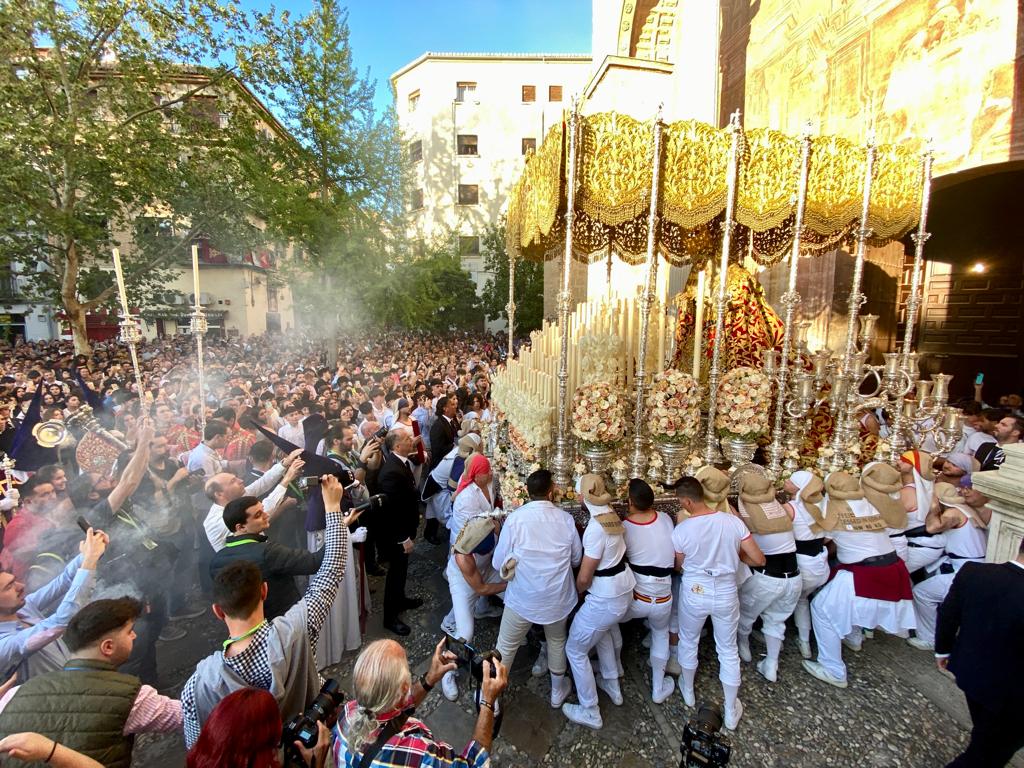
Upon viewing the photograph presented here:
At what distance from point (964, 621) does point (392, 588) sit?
430cm

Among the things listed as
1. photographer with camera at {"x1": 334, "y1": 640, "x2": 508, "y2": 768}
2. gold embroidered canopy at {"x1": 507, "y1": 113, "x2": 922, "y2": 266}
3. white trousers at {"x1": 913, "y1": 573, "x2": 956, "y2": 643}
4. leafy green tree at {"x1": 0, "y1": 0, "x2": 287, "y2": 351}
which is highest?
leafy green tree at {"x1": 0, "y1": 0, "x2": 287, "y2": 351}

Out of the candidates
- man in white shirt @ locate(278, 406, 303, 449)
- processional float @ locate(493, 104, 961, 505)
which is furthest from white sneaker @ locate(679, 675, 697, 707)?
man in white shirt @ locate(278, 406, 303, 449)

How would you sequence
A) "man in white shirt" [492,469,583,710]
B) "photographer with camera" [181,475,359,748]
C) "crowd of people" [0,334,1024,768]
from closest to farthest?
"crowd of people" [0,334,1024,768] < "photographer with camera" [181,475,359,748] < "man in white shirt" [492,469,583,710]

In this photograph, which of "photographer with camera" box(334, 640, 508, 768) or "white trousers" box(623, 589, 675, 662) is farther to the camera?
"white trousers" box(623, 589, 675, 662)

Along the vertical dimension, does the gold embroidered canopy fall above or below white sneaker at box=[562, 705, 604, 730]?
above

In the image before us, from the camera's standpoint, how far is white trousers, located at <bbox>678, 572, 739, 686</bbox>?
359 cm

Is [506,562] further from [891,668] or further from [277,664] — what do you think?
[891,668]

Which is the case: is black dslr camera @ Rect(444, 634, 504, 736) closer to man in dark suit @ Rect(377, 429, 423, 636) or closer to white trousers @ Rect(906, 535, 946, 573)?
man in dark suit @ Rect(377, 429, 423, 636)

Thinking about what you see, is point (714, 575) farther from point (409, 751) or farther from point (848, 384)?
point (848, 384)

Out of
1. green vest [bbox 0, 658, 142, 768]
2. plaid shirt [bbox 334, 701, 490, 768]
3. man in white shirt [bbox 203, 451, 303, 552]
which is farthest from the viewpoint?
man in white shirt [bbox 203, 451, 303, 552]

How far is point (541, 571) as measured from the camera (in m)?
3.50

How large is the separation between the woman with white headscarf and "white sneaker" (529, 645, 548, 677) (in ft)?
7.40

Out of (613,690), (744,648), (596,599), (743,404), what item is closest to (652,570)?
(596,599)

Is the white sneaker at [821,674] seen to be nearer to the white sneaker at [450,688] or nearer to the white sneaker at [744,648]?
the white sneaker at [744,648]
